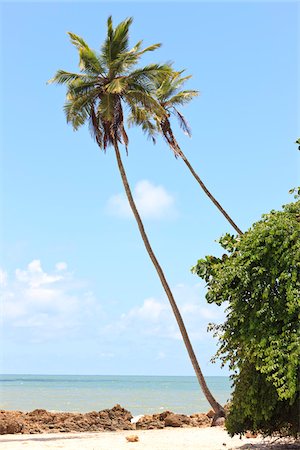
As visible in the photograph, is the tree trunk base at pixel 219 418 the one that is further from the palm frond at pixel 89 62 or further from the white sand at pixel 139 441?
the palm frond at pixel 89 62

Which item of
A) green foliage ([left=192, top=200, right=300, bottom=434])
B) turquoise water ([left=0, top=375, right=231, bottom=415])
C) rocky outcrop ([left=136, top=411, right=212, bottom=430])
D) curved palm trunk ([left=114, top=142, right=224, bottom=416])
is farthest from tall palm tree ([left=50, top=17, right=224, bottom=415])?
turquoise water ([left=0, top=375, right=231, bottom=415])

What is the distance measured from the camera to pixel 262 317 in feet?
39.1

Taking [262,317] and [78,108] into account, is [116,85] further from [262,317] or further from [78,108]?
[262,317]

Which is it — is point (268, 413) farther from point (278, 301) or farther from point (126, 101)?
point (126, 101)

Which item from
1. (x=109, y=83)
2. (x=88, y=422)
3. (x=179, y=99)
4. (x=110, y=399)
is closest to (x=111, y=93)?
(x=109, y=83)

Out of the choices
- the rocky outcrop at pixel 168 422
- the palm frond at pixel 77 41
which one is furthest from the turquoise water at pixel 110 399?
the palm frond at pixel 77 41

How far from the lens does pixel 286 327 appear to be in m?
11.5

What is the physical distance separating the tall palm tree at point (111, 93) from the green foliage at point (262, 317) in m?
7.89

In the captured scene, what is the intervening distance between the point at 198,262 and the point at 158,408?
90.1 feet

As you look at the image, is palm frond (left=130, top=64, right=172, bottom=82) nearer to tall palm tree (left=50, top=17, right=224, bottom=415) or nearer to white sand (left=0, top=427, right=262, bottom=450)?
tall palm tree (left=50, top=17, right=224, bottom=415)

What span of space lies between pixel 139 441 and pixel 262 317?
5465 millimetres

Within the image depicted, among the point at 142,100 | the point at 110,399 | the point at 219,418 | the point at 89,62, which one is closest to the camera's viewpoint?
the point at 219,418

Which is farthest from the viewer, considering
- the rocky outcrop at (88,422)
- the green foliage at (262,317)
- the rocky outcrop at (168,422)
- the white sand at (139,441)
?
the rocky outcrop at (168,422)

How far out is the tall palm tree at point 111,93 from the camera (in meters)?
20.9
